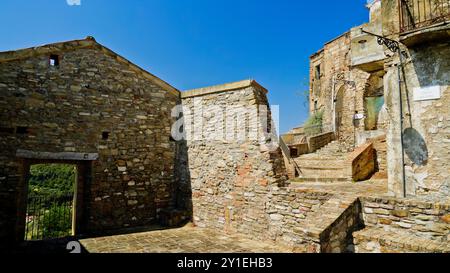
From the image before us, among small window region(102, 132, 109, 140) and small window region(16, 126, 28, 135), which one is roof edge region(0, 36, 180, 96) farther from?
small window region(102, 132, 109, 140)

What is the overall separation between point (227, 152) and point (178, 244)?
9.48ft

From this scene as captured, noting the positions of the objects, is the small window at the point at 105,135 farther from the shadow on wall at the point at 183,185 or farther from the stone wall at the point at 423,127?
the stone wall at the point at 423,127

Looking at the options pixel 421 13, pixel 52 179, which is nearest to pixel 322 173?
pixel 421 13

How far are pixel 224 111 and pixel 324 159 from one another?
222 inches

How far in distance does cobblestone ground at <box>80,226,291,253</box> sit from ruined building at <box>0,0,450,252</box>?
0.35 m

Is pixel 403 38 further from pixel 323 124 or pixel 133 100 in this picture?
pixel 323 124

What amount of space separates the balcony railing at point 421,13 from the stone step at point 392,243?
4.13 metres

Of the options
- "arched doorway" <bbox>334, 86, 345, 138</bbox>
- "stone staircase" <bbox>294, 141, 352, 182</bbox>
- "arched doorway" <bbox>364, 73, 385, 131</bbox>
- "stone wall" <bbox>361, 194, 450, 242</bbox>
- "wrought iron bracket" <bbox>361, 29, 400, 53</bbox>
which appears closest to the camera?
"stone wall" <bbox>361, 194, 450, 242</bbox>

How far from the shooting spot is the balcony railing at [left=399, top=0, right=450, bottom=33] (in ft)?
17.8

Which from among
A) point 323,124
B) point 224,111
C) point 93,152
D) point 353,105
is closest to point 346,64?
point 353,105

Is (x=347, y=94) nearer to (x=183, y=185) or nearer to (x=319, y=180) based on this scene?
(x=319, y=180)

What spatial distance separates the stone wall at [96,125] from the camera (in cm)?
724

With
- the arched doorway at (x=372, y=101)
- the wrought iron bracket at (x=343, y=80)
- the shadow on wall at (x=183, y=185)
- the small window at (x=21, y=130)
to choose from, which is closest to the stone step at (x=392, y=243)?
the shadow on wall at (x=183, y=185)

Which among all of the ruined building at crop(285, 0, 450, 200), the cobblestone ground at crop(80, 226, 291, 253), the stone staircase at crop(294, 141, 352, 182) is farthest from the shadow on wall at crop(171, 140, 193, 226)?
the ruined building at crop(285, 0, 450, 200)
